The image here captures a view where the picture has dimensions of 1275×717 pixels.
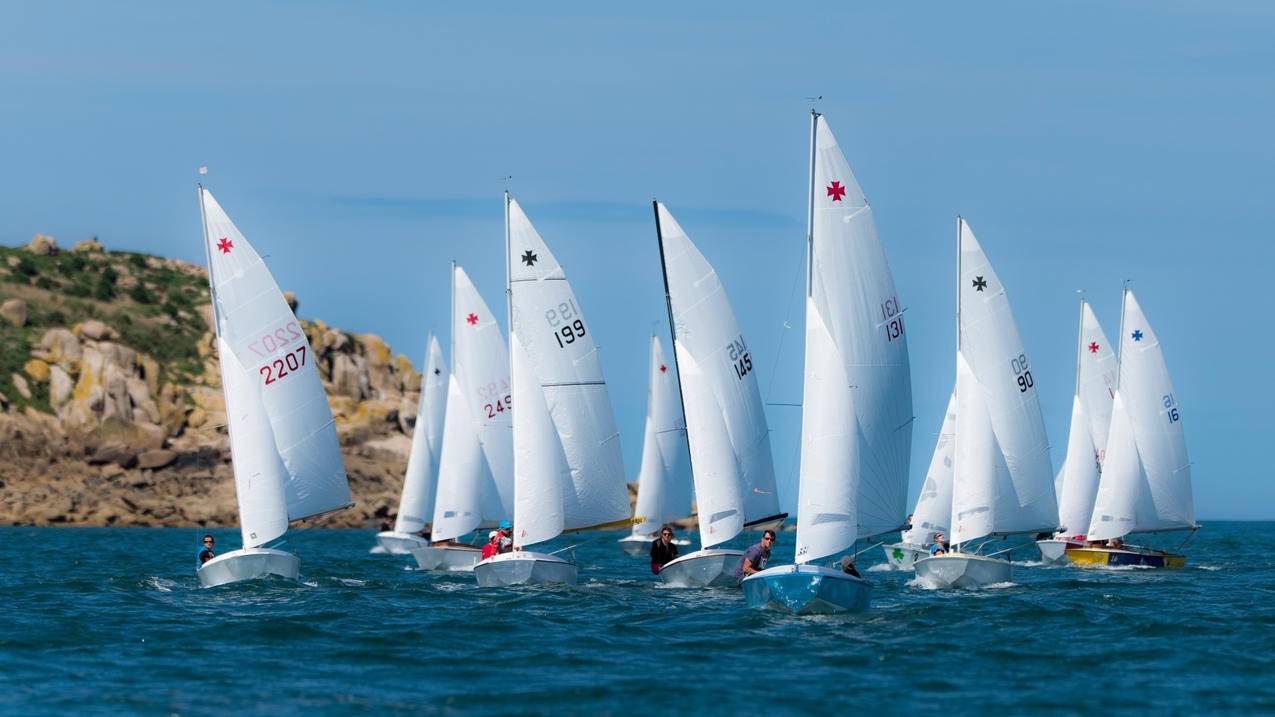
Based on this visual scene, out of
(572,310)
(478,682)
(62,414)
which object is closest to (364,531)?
(62,414)

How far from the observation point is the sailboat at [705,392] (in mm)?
33969

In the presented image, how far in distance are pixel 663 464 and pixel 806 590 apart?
32.5m

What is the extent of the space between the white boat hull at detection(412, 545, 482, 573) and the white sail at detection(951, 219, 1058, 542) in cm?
1343

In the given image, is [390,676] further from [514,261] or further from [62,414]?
[62,414]

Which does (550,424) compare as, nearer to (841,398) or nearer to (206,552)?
(206,552)

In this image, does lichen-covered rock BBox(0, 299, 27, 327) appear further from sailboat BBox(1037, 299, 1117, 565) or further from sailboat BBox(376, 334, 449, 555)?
sailboat BBox(1037, 299, 1117, 565)

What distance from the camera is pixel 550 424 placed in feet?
116

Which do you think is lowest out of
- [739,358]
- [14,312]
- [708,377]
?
[708,377]

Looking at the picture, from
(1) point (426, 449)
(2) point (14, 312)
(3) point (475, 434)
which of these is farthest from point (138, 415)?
(3) point (475, 434)

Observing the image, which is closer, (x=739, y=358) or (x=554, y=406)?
(x=739, y=358)

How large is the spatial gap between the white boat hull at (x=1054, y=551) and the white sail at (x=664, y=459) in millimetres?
12908

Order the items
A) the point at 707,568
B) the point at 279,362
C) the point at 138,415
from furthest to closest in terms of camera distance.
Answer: the point at 138,415, the point at 707,568, the point at 279,362

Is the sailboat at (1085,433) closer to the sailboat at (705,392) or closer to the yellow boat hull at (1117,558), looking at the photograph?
the yellow boat hull at (1117,558)

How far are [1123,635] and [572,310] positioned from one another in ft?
45.3
